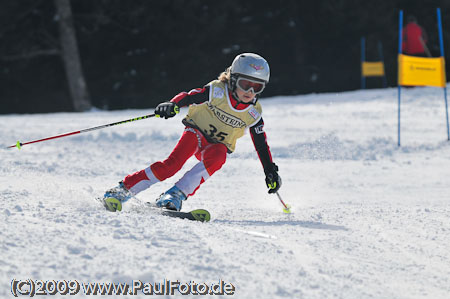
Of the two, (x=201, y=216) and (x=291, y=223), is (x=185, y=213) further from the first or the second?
(x=291, y=223)

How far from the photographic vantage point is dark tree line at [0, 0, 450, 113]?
1814 cm

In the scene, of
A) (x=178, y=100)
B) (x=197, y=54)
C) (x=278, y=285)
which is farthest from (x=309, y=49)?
(x=278, y=285)

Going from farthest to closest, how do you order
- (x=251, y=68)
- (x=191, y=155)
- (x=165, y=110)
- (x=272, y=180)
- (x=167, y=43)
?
(x=167, y=43) → (x=272, y=180) → (x=191, y=155) → (x=251, y=68) → (x=165, y=110)

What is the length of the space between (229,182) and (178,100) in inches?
78.4

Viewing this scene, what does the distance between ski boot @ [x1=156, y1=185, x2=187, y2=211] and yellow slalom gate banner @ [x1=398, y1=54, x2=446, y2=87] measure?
5873 mm

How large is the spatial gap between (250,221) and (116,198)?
1.01 m

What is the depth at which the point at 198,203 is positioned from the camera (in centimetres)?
539

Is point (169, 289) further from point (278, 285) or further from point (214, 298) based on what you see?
point (278, 285)

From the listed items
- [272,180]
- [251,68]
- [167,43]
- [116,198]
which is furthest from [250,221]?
[167,43]

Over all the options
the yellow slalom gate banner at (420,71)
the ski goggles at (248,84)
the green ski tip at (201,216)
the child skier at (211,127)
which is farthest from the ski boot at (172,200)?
the yellow slalom gate banner at (420,71)

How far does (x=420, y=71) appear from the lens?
9406 mm

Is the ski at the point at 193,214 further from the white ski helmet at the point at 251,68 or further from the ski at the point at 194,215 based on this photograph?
the white ski helmet at the point at 251,68

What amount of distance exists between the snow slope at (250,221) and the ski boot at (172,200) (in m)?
0.15

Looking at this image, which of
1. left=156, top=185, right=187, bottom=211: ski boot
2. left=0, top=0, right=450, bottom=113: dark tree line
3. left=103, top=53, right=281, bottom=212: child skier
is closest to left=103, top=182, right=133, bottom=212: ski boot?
left=103, top=53, right=281, bottom=212: child skier
